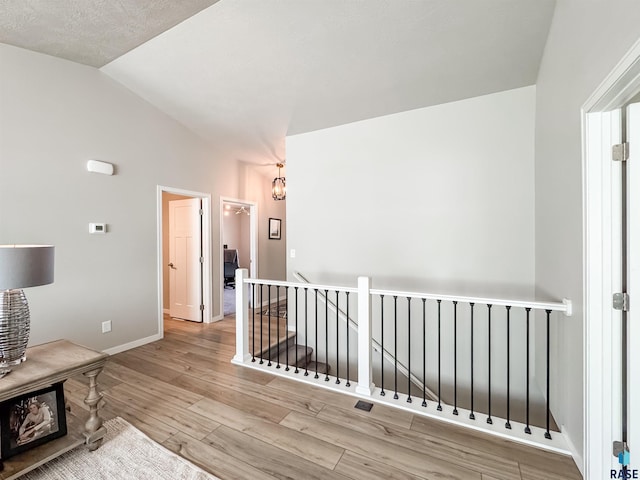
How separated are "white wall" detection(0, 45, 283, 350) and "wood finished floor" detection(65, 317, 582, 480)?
2.57 ft

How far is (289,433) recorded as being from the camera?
1.95 m

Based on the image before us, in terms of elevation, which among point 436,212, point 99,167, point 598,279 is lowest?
point 598,279

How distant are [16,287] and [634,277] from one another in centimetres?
300

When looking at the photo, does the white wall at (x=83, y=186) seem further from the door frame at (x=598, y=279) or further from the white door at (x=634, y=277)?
the white door at (x=634, y=277)

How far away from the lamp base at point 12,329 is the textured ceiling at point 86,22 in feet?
7.07

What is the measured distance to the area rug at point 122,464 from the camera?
161 cm

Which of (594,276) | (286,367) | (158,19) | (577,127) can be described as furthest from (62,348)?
(577,127)

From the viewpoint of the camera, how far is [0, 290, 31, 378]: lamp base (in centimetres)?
154

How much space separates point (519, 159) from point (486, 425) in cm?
228

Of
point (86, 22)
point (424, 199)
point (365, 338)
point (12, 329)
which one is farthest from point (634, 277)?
point (86, 22)

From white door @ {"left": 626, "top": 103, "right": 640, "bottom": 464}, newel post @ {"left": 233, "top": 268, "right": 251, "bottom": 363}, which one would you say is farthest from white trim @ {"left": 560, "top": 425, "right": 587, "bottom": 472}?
newel post @ {"left": 233, "top": 268, "right": 251, "bottom": 363}

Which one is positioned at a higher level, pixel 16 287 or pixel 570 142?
pixel 570 142

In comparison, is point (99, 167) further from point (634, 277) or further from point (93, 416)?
point (634, 277)

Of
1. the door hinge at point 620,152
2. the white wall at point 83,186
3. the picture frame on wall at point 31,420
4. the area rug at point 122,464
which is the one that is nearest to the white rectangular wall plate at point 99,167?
the white wall at point 83,186
